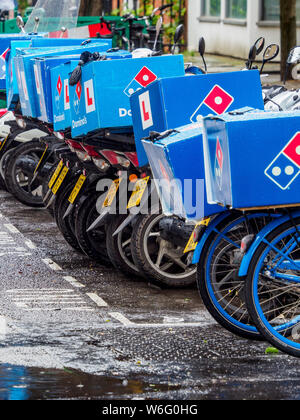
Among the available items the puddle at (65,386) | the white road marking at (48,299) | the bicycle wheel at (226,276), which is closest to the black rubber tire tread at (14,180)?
the white road marking at (48,299)

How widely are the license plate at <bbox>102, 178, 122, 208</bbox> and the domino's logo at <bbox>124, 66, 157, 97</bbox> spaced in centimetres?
74

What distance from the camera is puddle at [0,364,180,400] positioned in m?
5.71

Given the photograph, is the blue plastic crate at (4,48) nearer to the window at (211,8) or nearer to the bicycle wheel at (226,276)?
the bicycle wheel at (226,276)

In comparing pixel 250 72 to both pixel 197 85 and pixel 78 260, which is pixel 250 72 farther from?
pixel 78 260

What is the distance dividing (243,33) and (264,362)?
2091 centimetres

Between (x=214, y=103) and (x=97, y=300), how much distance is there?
67.9 inches

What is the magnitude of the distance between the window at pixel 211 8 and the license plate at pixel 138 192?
21294 millimetres

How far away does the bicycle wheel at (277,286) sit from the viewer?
20.6ft

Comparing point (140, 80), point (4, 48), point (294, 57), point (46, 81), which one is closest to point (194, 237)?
point (140, 80)

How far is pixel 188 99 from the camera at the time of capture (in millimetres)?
7605

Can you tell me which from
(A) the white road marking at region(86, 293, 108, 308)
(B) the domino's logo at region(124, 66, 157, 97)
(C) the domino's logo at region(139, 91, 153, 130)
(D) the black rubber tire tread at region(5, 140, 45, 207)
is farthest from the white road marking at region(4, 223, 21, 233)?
(C) the domino's logo at region(139, 91, 153, 130)

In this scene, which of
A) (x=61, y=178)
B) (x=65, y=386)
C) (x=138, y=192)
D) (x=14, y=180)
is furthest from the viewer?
(x=14, y=180)

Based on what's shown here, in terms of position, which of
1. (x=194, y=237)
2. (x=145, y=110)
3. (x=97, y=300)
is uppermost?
(x=145, y=110)

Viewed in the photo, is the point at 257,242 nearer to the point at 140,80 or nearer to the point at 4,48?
the point at 140,80
